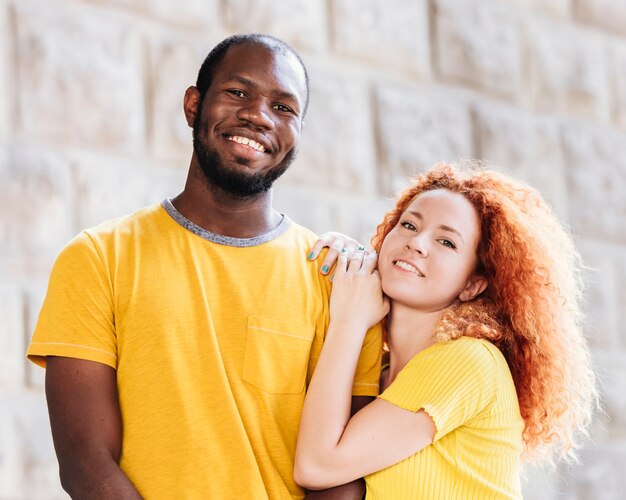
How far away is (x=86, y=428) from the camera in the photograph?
1.66 m

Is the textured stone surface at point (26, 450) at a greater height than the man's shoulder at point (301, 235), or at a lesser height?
lesser

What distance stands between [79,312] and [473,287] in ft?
2.23

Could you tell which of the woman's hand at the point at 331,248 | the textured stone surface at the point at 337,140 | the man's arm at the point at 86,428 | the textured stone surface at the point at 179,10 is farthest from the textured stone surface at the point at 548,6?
the man's arm at the point at 86,428

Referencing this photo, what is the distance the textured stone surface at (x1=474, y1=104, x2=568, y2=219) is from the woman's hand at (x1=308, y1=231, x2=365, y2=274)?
1426 mm

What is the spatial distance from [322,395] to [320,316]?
0.16 metres

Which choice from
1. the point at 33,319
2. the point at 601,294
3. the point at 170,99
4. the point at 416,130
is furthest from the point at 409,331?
the point at 601,294

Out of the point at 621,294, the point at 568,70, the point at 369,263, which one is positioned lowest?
the point at 621,294

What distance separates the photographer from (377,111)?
10.1 feet

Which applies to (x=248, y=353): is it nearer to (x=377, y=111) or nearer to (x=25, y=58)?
(x=25, y=58)

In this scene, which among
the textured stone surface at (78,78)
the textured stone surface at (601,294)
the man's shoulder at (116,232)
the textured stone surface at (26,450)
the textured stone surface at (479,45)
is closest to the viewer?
the man's shoulder at (116,232)

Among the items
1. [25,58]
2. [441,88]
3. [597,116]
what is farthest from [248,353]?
[597,116]

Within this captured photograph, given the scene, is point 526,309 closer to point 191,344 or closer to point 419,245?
point 419,245

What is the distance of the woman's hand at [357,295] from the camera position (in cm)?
181

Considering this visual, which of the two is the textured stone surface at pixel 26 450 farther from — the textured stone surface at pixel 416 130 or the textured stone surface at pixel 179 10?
the textured stone surface at pixel 416 130
